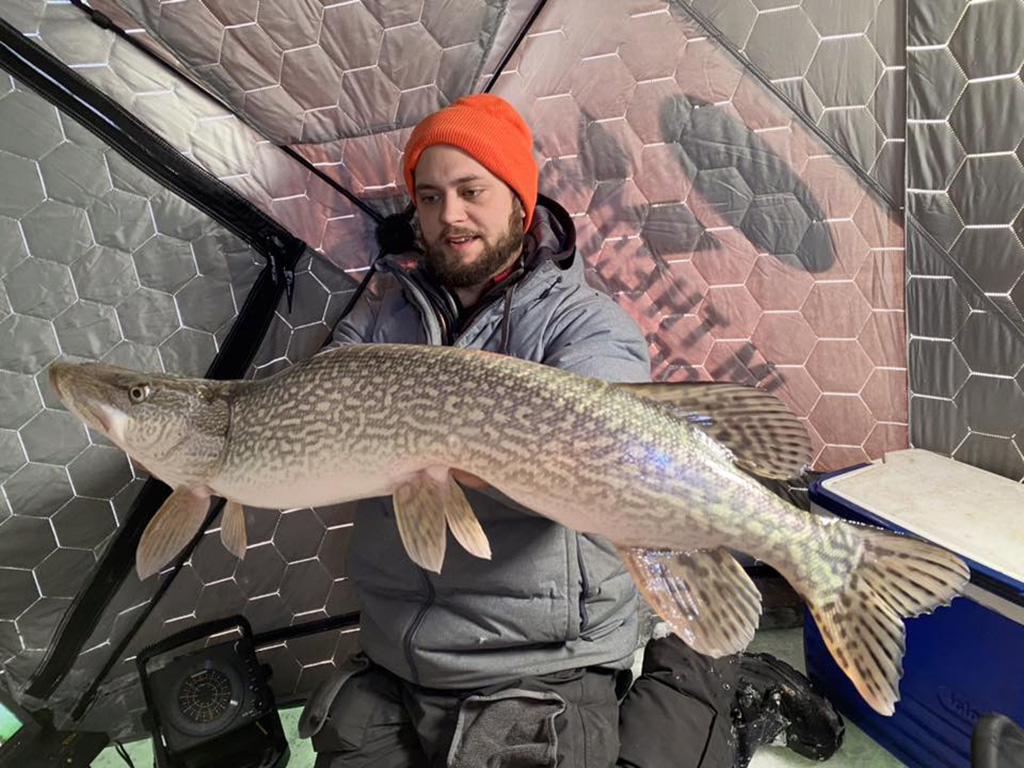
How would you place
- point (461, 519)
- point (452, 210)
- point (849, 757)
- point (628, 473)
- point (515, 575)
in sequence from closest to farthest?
point (628, 473) < point (461, 519) < point (515, 575) < point (452, 210) < point (849, 757)

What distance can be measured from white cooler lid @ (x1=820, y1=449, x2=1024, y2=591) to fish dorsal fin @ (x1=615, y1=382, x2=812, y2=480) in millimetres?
537

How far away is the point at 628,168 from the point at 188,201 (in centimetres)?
102

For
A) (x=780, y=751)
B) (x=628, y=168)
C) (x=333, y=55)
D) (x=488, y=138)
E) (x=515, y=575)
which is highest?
(x=333, y=55)

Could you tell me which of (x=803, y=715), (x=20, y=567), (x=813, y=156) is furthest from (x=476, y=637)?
(x=813, y=156)

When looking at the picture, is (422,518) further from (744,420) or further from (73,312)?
(73,312)

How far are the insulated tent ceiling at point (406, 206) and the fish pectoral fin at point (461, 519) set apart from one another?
0.81 meters

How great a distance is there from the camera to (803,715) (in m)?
1.43

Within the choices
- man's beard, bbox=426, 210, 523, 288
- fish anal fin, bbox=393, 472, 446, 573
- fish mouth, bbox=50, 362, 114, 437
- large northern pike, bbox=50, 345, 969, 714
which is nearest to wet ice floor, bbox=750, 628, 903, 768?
large northern pike, bbox=50, 345, 969, 714

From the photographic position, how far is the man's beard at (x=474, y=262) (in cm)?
138

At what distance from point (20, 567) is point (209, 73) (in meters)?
1.17

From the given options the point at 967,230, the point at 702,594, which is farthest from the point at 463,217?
the point at 967,230

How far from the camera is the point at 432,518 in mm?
980

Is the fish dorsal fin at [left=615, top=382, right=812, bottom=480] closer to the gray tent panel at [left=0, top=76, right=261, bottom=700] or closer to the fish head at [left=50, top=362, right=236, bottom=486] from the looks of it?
the fish head at [left=50, top=362, right=236, bottom=486]

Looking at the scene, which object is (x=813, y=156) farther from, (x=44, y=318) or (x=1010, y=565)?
(x=44, y=318)
